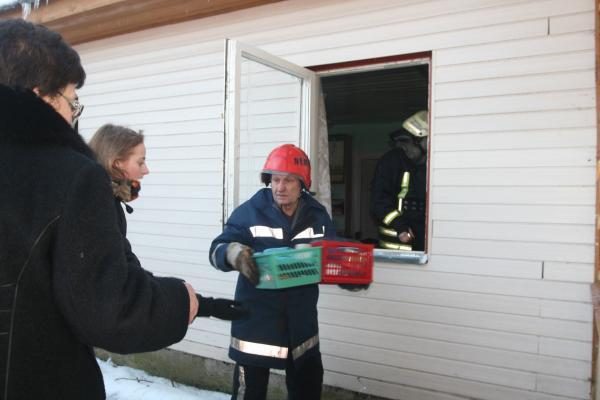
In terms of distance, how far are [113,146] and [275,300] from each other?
4.05ft

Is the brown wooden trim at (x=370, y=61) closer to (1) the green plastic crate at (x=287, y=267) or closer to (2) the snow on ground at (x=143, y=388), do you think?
(1) the green plastic crate at (x=287, y=267)

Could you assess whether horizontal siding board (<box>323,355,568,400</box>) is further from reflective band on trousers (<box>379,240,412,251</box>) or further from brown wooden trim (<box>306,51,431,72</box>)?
brown wooden trim (<box>306,51,431,72</box>)

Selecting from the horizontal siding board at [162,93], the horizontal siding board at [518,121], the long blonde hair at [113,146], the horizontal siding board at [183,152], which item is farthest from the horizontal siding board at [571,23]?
the horizontal siding board at [183,152]

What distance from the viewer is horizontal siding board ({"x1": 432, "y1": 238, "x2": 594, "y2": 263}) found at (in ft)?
10.3

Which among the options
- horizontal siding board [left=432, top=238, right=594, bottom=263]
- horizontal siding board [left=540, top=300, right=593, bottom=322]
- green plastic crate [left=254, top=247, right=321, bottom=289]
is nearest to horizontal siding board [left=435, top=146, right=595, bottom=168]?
horizontal siding board [left=432, top=238, right=594, bottom=263]

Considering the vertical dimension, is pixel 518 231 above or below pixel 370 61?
below

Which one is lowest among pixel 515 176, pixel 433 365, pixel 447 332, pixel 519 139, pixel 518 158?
pixel 433 365

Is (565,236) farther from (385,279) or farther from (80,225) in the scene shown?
(80,225)

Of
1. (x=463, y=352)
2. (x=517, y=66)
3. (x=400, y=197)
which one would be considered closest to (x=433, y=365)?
(x=463, y=352)

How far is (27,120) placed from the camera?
1.34m

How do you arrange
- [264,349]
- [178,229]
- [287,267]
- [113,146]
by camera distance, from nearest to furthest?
[113,146]
[287,267]
[264,349]
[178,229]

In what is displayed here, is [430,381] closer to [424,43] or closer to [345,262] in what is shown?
[345,262]

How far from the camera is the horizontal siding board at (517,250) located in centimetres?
313

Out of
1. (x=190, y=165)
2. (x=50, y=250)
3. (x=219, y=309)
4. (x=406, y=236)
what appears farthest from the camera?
(x=190, y=165)
